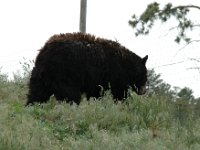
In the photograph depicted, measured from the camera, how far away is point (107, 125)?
863 centimetres

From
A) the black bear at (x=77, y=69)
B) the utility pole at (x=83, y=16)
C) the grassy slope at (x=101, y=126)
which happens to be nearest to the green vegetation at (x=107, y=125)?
the grassy slope at (x=101, y=126)

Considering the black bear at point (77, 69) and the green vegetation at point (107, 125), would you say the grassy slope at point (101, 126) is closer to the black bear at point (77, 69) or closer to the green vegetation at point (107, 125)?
the green vegetation at point (107, 125)

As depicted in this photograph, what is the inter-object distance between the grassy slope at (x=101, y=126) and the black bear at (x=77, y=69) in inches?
27.7

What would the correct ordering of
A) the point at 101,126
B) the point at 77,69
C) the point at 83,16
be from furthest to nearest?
1. the point at 83,16
2. the point at 77,69
3. the point at 101,126

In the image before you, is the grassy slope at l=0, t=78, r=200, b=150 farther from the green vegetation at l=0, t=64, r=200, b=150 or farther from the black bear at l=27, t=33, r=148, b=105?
the black bear at l=27, t=33, r=148, b=105

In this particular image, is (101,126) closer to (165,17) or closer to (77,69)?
(77,69)

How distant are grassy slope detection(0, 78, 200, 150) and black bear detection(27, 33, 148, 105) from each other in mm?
702

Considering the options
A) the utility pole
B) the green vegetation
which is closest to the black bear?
the green vegetation

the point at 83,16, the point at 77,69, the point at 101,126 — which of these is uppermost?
the point at 83,16

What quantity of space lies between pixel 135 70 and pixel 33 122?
5368 mm

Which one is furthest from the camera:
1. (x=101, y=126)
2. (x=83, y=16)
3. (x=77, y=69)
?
(x=83, y=16)

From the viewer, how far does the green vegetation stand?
22.4 feet

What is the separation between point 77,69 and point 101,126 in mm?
2611

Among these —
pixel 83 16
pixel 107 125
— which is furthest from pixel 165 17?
pixel 107 125
